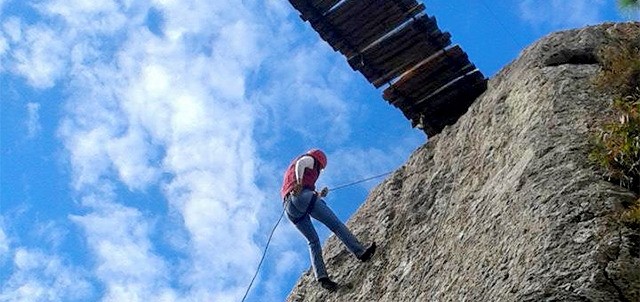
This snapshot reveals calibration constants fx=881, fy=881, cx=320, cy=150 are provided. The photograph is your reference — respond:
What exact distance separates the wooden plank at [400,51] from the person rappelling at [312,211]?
1.62 metres

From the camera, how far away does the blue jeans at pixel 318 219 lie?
33.2 feet

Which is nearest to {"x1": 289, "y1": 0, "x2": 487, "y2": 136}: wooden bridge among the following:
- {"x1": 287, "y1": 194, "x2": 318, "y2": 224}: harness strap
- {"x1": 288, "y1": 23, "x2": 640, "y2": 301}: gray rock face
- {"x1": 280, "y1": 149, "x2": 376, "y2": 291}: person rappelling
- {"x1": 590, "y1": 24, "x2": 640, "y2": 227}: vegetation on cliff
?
{"x1": 288, "y1": 23, "x2": 640, "y2": 301}: gray rock face

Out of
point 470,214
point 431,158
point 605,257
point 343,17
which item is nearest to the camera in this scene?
point 605,257

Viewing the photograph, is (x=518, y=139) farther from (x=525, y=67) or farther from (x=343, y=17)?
(x=343, y=17)

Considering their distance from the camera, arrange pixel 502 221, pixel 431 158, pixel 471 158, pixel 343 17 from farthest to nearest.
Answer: pixel 343 17, pixel 431 158, pixel 471 158, pixel 502 221

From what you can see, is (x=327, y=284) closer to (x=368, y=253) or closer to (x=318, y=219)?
(x=368, y=253)

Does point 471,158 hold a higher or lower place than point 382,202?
lower

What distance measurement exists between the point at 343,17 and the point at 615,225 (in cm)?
593

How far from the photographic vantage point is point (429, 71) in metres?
11.8

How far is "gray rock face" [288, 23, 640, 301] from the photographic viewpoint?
645 centimetres

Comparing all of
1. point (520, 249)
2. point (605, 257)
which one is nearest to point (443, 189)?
point (520, 249)

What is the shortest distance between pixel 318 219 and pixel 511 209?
329 centimetres

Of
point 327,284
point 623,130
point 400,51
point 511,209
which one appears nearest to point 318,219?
point 327,284

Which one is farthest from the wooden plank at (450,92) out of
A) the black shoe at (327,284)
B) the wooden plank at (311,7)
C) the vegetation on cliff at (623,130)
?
the black shoe at (327,284)
